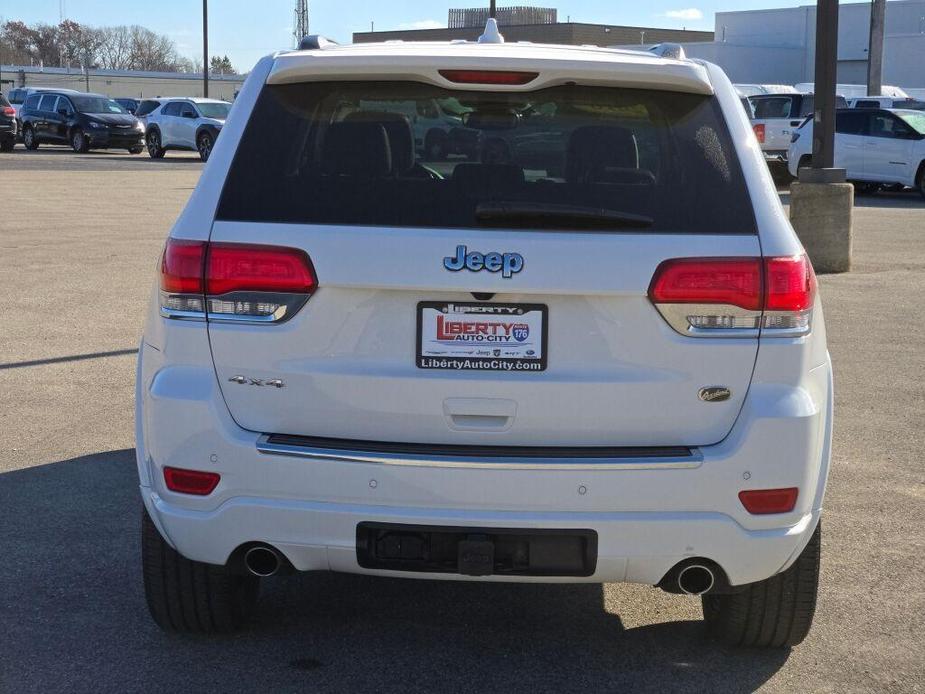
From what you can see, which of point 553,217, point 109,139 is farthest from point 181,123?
point 553,217

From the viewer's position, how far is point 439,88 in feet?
12.5

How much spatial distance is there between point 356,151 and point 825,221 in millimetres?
11273

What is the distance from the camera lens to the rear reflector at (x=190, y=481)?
3719mm

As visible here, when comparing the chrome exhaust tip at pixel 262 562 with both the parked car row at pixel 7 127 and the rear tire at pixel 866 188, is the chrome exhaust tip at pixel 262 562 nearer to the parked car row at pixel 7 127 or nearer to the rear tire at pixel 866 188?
the rear tire at pixel 866 188

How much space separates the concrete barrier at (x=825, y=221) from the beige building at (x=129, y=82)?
3564 inches

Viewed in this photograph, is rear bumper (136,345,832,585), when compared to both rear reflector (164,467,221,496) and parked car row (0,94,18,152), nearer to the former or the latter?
rear reflector (164,467,221,496)

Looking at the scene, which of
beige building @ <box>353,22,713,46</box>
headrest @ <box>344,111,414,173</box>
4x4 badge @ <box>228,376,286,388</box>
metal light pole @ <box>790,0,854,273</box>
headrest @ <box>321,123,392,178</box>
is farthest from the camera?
beige building @ <box>353,22,713,46</box>

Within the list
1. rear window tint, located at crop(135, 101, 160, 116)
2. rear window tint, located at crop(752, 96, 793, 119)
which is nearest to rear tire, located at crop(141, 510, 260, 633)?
rear window tint, located at crop(752, 96, 793, 119)

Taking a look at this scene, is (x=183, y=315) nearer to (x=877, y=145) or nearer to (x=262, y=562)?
(x=262, y=562)

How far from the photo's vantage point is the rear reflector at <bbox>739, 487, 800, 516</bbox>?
3.67 m

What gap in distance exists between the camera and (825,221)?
46.9 ft

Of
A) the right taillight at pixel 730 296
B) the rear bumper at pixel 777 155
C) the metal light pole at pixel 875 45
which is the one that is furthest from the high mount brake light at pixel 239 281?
the metal light pole at pixel 875 45

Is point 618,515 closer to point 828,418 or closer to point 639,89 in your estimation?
point 828,418

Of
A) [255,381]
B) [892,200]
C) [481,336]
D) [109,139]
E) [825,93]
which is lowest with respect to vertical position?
[892,200]
